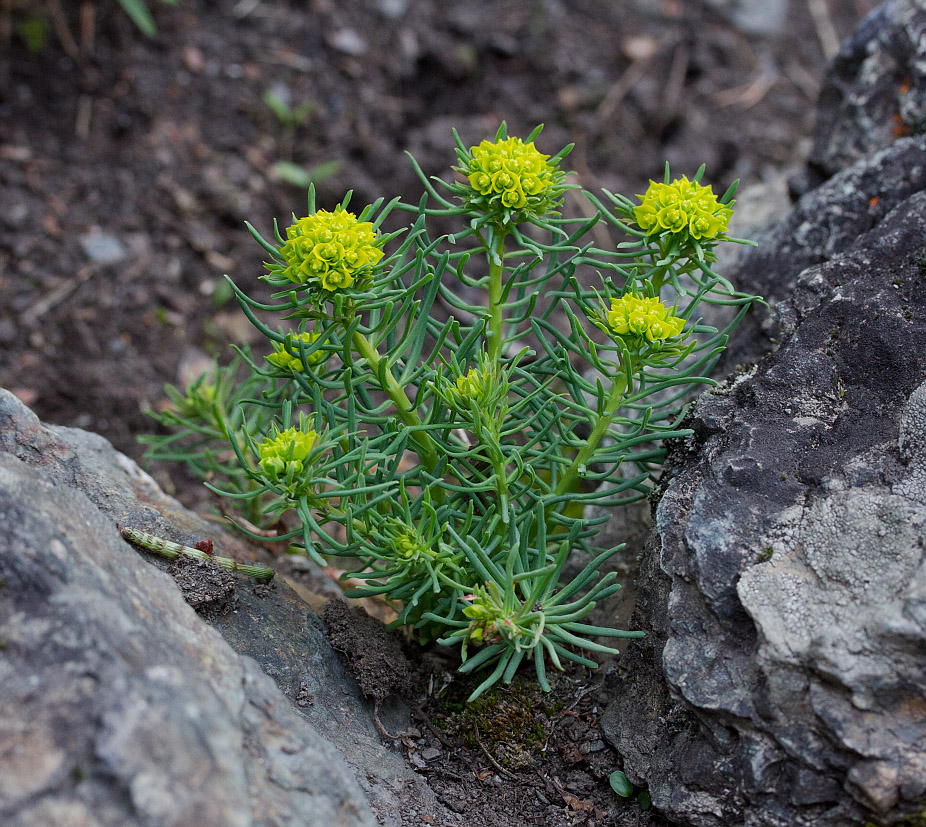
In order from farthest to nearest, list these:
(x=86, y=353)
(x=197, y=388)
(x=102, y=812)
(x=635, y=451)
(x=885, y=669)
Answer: (x=86, y=353) → (x=197, y=388) → (x=635, y=451) → (x=885, y=669) → (x=102, y=812)

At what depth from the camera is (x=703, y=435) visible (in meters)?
2.57

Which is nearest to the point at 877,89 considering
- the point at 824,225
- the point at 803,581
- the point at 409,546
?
the point at 824,225

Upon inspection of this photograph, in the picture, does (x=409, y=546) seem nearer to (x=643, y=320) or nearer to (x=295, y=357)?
(x=295, y=357)

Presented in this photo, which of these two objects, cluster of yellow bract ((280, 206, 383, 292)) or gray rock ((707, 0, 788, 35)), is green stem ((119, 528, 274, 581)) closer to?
cluster of yellow bract ((280, 206, 383, 292))

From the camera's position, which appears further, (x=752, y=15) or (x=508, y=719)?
(x=752, y=15)

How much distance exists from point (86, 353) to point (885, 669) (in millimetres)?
3957

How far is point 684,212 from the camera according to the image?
2418 mm

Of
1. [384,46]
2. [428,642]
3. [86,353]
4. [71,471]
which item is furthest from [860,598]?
[384,46]

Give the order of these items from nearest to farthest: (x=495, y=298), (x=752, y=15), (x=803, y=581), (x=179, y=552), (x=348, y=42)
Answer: (x=803, y=581) < (x=179, y=552) < (x=495, y=298) < (x=348, y=42) < (x=752, y=15)

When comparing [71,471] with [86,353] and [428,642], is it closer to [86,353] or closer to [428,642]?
[428,642]

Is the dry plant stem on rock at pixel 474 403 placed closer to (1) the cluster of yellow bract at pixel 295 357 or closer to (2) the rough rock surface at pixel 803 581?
(1) the cluster of yellow bract at pixel 295 357

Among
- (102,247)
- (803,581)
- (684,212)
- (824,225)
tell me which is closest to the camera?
(803,581)

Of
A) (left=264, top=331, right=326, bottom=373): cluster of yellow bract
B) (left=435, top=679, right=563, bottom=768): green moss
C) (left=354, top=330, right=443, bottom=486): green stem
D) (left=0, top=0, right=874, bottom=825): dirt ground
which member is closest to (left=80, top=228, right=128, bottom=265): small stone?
(left=0, top=0, right=874, bottom=825): dirt ground

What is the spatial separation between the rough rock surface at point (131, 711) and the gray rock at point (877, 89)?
10.1ft
